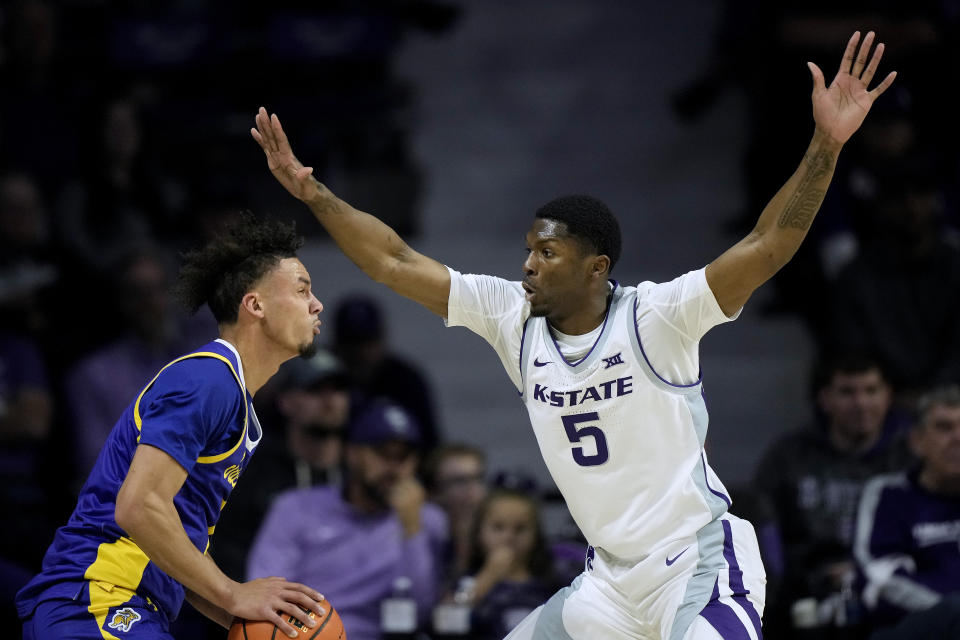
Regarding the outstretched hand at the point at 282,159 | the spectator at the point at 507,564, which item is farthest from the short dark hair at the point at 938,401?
the outstretched hand at the point at 282,159

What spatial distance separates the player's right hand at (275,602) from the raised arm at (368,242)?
4.20ft

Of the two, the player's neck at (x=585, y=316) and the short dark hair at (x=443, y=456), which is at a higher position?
the player's neck at (x=585, y=316)

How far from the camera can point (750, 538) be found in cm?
479

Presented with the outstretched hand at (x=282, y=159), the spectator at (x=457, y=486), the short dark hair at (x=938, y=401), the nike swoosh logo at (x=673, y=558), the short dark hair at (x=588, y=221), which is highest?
the outstretched hand at (x=282, y=159)

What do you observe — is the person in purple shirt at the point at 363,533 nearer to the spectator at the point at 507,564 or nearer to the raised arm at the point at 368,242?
the spectator at the point at 507,564

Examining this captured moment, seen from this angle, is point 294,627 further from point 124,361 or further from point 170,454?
point 124,361

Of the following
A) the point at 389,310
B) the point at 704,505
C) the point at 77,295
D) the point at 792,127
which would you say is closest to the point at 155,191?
the point at 77,295

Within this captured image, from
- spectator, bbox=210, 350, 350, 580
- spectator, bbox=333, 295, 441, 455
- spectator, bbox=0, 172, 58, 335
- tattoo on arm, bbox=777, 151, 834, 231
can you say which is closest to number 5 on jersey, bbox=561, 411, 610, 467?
tattoo on arm, bbox=777, 151, 834, 231

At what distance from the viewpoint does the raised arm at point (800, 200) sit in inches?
176

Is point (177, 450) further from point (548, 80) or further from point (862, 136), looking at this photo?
point (548, 80)

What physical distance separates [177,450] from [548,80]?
7973 millimetres

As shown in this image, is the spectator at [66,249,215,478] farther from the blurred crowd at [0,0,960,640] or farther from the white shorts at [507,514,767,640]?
the white shorts at [507,514,767,640]

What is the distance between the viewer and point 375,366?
8688 mm

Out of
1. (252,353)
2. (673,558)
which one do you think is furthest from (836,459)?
(252,353)
